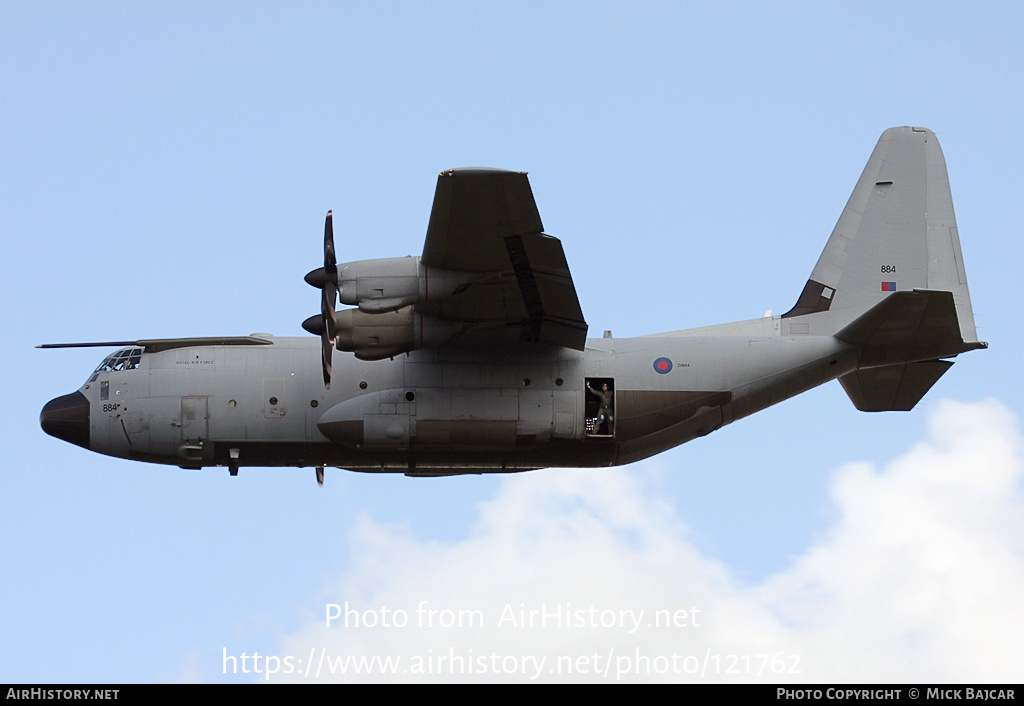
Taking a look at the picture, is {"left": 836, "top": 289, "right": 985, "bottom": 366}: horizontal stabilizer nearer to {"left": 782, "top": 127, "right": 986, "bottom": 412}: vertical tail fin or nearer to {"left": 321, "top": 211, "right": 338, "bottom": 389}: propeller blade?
{"left": 782, "top": 127, "right": 986, "bottom": 412}: vertical tail fin

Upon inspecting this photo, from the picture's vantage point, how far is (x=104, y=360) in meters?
26.6

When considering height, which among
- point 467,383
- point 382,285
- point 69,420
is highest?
point 382,285

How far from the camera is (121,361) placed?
2619cm

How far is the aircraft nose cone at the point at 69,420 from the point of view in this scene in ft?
84.6

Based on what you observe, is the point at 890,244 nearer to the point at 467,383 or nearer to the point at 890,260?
the point at 890,260

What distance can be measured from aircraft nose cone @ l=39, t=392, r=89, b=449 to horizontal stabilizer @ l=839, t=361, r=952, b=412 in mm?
14786

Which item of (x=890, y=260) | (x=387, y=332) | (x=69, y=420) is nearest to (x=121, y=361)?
(x=69, y=420)

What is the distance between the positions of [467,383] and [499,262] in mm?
3159

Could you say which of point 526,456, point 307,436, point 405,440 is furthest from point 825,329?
point 307,436

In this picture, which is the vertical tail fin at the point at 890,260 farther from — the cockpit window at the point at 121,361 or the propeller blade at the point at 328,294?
the cockpit window at the point at 121,361

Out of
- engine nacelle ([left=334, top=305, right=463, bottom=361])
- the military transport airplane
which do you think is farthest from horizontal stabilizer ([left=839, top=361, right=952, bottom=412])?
engine nacelle ([left=334, top=305, right=463, bottom=361])

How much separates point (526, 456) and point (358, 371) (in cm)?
350

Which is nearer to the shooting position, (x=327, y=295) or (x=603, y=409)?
(x=327, y=295)
